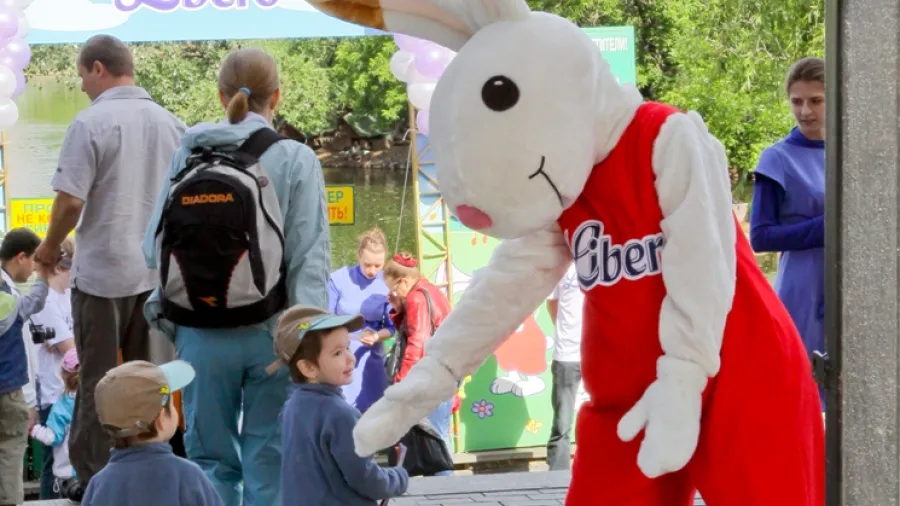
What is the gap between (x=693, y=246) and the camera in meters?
2.60

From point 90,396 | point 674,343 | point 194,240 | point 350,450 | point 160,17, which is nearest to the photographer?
point 674,343

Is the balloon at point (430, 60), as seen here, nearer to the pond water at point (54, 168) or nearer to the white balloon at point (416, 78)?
the white balloon at point (416, 78)

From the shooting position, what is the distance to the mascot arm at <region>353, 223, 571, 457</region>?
9.69ft

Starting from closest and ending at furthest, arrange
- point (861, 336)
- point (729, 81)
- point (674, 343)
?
point (861, 336) → point (674, 343) → point (729, 81)

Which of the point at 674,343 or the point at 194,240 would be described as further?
the point at 194,240

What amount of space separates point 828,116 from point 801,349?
68 cm

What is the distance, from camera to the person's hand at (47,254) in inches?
197

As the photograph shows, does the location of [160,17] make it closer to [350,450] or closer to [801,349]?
[350,450]

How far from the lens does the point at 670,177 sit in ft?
8.71

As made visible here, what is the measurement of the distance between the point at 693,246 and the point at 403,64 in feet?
20.8

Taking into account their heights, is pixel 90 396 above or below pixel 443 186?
below

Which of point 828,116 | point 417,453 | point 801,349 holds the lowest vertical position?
point 417,453

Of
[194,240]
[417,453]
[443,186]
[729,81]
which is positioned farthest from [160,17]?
[729,81]

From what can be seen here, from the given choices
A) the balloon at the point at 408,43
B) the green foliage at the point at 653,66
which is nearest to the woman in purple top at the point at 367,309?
the balloon at the point at 408,43
